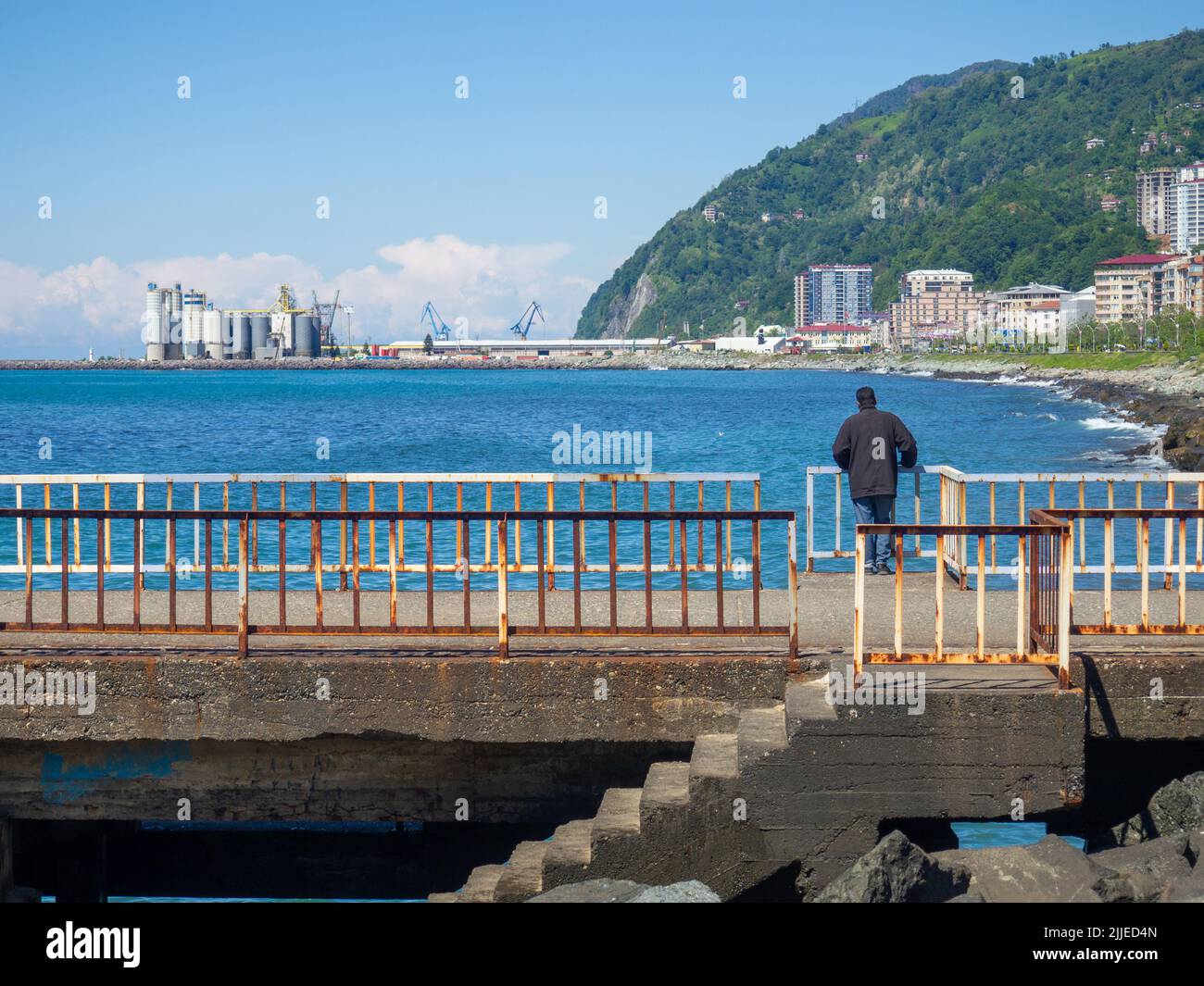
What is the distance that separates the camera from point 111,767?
9727 millimetres

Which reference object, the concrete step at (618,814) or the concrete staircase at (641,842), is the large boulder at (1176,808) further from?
the concrete step at (618,814)

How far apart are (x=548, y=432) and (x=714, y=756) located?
2936 inches

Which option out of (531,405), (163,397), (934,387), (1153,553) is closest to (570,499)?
(1153,553)

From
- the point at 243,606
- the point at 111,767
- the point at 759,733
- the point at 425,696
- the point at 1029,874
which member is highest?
the point at 243,606

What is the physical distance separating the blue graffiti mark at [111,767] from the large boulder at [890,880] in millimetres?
4458

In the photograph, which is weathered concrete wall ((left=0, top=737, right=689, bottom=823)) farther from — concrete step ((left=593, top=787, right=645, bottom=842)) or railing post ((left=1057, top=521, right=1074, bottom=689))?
railing post ((left=1057, top=521, right=1074, bottom=689))

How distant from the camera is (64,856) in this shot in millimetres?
10570

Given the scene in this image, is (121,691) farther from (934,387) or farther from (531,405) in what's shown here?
(934,387)

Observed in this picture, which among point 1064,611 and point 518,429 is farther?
point 518,429

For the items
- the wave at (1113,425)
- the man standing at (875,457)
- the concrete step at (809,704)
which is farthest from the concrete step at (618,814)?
the wave at (1113,425)

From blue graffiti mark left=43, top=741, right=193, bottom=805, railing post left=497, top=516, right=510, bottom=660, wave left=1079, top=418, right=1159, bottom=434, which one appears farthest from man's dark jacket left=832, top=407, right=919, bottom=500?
wave left=1079, top=418, right=1159, bottom=434

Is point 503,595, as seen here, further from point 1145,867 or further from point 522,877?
point 1145,867

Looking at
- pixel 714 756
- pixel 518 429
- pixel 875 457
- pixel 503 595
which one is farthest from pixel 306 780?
pixel 518 429
